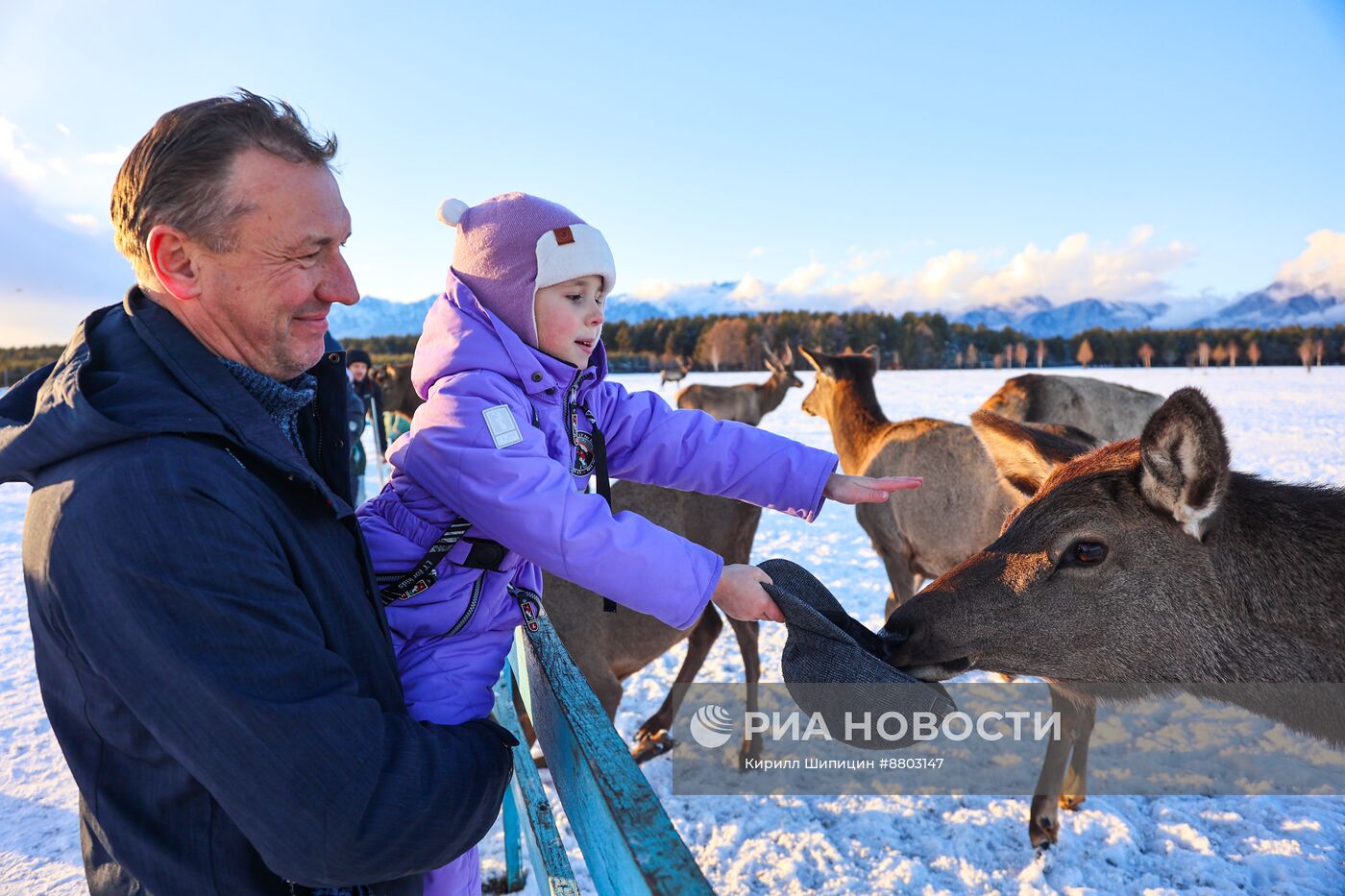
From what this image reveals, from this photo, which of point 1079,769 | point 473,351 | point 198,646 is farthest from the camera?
point 1079,769

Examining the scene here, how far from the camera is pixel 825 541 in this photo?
10398 millimetres

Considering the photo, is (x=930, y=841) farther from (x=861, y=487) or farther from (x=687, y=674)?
(x=861, y=487)

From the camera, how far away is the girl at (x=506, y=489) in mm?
1790

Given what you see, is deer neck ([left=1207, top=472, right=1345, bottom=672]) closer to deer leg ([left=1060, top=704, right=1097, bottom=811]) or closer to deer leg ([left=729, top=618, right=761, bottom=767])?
deer leg ([left=1060, top=704, right=1097, bottom=811])

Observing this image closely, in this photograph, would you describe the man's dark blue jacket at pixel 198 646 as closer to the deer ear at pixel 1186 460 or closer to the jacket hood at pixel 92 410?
the jacket hood at pixel 92 410

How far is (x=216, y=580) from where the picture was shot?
3.69ft

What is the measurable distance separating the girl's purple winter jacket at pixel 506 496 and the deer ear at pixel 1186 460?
941 mm

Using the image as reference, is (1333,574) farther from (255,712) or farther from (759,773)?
(759,773)

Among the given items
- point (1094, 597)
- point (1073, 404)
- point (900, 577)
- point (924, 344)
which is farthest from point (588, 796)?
point (924, 344)

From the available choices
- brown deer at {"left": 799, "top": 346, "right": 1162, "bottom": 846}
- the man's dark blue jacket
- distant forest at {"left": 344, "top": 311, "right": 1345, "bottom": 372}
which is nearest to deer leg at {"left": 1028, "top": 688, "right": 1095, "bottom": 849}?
brown deer at {"left": 799, "top": 346, "right": 1162, "bottom": 846}

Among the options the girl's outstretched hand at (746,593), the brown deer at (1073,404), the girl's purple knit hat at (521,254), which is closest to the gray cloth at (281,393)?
the girl's purple knit hat at (521,254)

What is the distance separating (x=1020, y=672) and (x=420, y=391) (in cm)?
210

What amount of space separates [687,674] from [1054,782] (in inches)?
93.2

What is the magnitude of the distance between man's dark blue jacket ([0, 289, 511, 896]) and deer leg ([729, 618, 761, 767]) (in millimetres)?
3903
